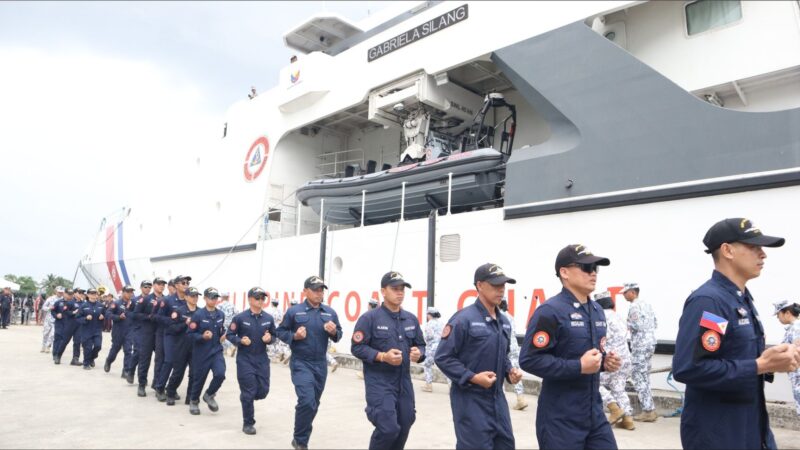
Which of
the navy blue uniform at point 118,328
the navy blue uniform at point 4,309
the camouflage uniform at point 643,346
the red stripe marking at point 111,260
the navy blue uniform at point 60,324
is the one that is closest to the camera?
the camouflage uniform at point 643,346

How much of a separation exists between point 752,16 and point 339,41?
8229 millimetres

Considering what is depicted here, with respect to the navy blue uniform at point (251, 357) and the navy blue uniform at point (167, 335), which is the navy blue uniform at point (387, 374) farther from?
the navy blue uniform at point (167, 335)

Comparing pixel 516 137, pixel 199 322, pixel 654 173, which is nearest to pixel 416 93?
pixel 516 137

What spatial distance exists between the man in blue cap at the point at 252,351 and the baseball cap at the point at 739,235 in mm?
3925

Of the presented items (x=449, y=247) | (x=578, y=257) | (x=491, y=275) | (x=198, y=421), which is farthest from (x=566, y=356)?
(x=449, y=247)

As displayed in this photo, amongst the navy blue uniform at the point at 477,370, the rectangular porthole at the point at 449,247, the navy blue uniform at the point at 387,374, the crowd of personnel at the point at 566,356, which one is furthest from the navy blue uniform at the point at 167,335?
the navy blue uniform at the point at 477,370

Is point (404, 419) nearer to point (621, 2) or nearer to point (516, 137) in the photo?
point (621, 2)

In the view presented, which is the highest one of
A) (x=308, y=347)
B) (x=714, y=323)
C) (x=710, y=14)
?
(x=710, y=14)

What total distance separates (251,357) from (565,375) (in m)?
3.49

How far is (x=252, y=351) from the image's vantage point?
205 inches

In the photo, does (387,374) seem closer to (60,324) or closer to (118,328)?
(118,328)

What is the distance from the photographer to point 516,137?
978cm

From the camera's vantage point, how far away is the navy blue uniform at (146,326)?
22.5 feet

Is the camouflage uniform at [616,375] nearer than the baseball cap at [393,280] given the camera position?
No
